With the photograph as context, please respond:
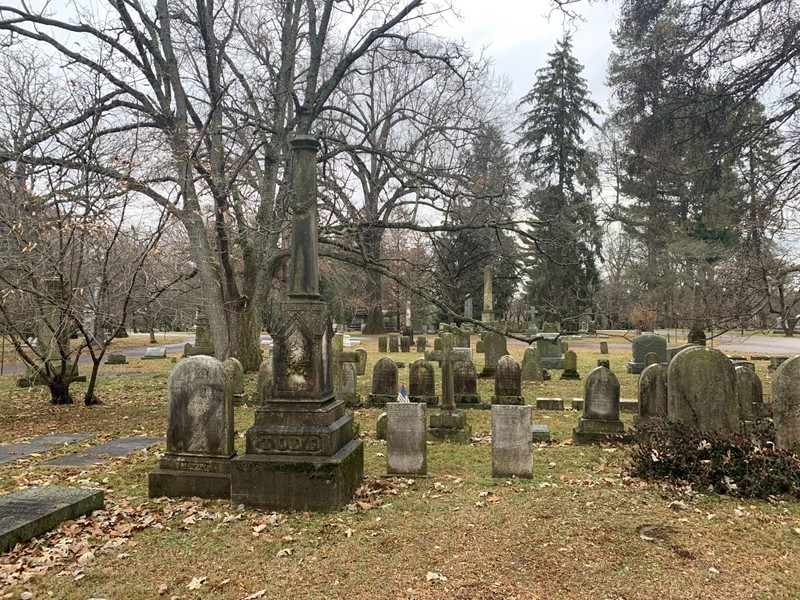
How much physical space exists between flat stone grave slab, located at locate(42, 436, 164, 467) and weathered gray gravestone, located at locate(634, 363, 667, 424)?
7790 mm

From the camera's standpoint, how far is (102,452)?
24.5 feet

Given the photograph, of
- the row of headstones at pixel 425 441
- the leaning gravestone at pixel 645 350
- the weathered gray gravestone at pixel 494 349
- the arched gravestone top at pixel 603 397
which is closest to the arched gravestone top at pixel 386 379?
the arched gravestone top at pixel 603 397

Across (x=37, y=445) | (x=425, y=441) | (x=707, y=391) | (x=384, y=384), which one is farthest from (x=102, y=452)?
(x=707, y=391)

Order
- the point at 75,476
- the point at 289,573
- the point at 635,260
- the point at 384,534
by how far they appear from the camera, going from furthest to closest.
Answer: the point at 635,260 < the point at 75,476 < the point at 384,534 < the point at 289,573

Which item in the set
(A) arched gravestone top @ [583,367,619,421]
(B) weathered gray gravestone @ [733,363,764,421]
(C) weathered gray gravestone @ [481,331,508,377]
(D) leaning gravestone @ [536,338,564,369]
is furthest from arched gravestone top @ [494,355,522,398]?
(D) leaning gravestone @ [536,338,564,369]

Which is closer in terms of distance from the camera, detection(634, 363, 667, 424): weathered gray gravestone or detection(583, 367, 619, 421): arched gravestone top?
detection(583, 367, 619, 421): arched gravestone top

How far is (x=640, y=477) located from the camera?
19.2ft

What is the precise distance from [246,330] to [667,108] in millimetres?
11952

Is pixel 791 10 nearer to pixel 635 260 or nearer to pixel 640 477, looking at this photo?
pixel 640 477

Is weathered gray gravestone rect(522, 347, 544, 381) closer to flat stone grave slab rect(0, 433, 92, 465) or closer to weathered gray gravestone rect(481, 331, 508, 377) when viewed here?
weathered gray gravestone rect(481, 331, 508, 377)

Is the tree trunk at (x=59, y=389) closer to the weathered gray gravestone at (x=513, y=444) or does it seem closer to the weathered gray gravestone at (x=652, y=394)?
the weathered gray gravestone at (x=513, y=444)

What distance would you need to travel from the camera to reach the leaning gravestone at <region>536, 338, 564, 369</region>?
18328 millimetres

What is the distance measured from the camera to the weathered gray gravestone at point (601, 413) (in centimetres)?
793

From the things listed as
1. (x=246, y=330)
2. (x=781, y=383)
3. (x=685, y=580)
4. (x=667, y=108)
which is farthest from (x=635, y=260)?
(x=685, y=580)
